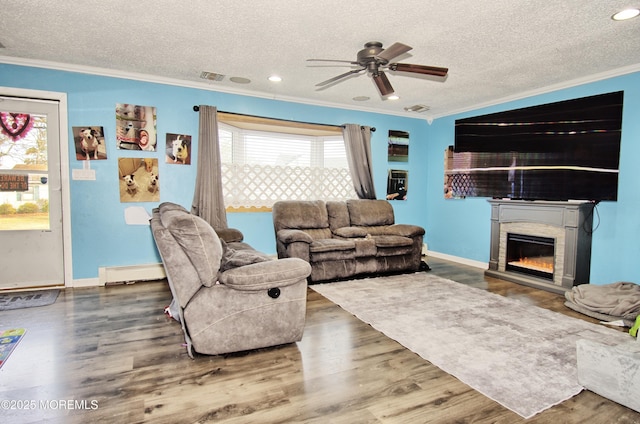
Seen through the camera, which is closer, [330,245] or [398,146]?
[330,245]

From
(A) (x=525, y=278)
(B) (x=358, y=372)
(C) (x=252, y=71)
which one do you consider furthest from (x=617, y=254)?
(C) (x=252, y=71)

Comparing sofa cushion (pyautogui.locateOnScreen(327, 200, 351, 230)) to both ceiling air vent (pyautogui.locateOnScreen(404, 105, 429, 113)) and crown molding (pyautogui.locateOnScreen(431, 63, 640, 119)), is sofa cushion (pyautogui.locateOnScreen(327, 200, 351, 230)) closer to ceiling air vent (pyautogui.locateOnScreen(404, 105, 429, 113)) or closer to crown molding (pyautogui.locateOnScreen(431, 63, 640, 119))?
ceiling air vent (pyautogui.locateOnScreen(404, 105, 429, 113))

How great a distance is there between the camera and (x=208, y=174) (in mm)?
4219

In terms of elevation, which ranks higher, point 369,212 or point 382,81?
point 382,81

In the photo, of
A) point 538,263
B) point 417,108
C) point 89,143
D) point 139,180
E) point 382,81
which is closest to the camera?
point 382,81

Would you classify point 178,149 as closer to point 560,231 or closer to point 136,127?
point 136,127

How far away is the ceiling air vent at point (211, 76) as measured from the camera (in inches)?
151

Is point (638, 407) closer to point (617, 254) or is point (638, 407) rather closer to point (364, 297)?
point (364, 297)

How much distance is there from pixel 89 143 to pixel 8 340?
2.18 meters

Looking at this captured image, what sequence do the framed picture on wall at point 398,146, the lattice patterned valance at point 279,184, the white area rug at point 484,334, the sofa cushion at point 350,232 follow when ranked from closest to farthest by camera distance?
the white area rug at point 484,334 < the sofa cushion at point 350,232 < the lattice patterned valance at point 279,184 < the framed picture on wall at point 398,146

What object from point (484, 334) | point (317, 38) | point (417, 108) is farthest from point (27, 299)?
point (417, 108)

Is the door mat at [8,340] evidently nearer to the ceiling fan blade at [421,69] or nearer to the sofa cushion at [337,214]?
the sofa cushion at [337,214]

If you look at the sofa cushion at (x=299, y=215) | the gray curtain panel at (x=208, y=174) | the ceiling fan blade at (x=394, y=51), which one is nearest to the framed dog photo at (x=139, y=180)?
the gray curtain panel at (x=208, y=174)

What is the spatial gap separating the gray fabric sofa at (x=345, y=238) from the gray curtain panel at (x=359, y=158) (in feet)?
0.85
